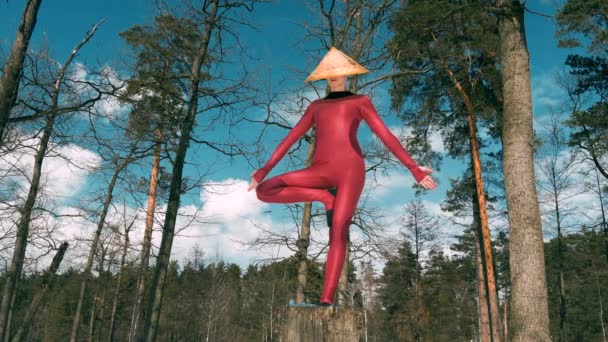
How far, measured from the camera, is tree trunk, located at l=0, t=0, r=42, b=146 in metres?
6.80

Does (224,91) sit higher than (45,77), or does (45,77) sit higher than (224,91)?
(224,91)

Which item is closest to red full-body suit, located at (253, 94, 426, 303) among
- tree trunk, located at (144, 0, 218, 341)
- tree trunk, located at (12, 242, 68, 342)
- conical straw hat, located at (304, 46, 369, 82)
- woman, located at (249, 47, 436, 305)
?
woman, located at (249, 47, 436, 305)

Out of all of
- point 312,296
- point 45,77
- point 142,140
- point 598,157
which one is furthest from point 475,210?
point 45,77

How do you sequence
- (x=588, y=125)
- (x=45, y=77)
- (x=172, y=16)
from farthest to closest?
(x=588, y=125) < (x=172, y=16) < (x=45, y=77)

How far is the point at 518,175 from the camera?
6766mm

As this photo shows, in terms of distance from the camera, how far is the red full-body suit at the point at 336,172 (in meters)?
3.39

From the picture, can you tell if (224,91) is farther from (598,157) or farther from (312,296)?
(598,157)

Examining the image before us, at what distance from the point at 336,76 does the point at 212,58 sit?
345 inches

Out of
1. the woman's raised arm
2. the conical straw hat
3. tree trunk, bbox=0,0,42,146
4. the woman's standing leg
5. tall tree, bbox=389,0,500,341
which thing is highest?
tall tree, bbox=389,0,500,341

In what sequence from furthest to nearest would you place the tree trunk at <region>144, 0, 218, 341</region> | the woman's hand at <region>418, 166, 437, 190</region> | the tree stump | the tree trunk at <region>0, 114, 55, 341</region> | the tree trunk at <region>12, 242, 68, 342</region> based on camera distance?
1. the tree trunk at <region>0, 114, 55, 341</region>
2. the tree trunk at <region>144, 0, 218, 341</region>
3. the tree trunk at <region>12, 242, 68, 342</region>
4. the woman's hand at <region>418, 166, 437, 190</region>
5. the tree stump

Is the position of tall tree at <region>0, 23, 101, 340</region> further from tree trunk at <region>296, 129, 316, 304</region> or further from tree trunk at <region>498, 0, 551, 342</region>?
tree trunk at <region>498, 0, 551, 342</region>

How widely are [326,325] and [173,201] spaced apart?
771 centimetres

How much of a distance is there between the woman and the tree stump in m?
0.29

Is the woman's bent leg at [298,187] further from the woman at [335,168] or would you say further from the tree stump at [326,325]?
the tree stump at [326,325]
